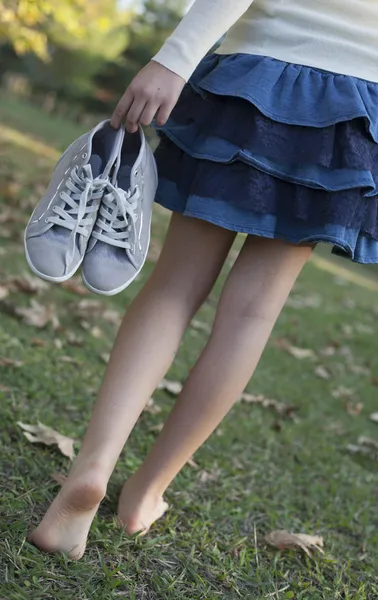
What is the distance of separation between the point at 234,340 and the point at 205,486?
0.68 meters

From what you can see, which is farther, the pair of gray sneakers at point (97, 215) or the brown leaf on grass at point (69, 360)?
the brown leaf on grass at point (69, 360)

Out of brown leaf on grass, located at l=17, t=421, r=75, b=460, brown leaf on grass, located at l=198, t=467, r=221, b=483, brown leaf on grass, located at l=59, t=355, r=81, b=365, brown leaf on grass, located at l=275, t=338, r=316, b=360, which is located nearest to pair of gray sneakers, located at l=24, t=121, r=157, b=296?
brown leaf on grass, located at l=17, t=421, r=75, b=460

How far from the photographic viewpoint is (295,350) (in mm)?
4043

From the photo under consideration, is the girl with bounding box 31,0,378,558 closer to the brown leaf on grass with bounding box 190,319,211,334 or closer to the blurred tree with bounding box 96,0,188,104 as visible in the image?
the brown leaf on grass with bounding box 190,319,211,334

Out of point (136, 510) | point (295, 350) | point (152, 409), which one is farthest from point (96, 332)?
point (136, 510)

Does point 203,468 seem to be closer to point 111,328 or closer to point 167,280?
point 167,280

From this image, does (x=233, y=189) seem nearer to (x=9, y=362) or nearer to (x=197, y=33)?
(x=197, y=33)

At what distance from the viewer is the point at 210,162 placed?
4.91 ft

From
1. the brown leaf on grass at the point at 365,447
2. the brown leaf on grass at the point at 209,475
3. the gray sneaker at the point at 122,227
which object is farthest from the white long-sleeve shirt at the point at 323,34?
the brown leaf on grass at the point at 365,447

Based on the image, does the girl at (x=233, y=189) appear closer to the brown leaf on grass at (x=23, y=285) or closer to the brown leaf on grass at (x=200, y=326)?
the brown leaf on grass at (x=23, y=285)

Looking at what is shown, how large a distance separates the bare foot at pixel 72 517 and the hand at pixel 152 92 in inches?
26.2

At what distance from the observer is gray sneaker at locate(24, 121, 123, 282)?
1.39 metres

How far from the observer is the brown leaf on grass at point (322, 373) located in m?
3.79

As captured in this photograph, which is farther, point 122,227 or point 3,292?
point 3,292
